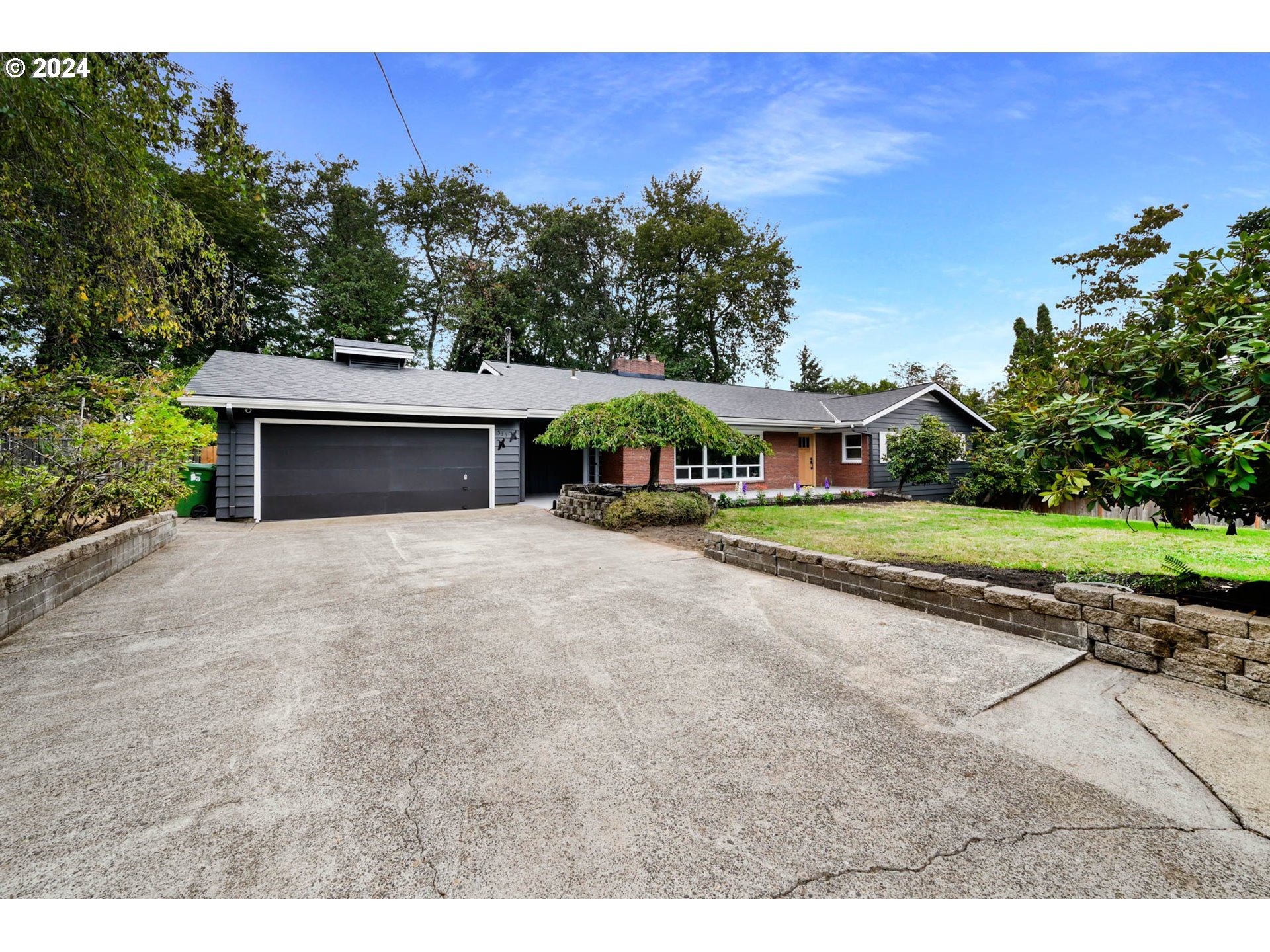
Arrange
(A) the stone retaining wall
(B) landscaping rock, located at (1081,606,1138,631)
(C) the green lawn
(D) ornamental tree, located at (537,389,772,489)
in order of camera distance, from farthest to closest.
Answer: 1. (A) the stone retaining wall
2. (D) ornamental tree, located at (537,389,772,489)
3. (C) the green lawn
4. (B) landscaping rock, located at (1081,606,1138,631)

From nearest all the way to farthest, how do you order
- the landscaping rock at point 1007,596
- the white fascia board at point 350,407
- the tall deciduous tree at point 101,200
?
1. the landscaping rock at point 1007,596
2. the tall deciduous tree at point 101,200
3. the white fascia board at point 350,407

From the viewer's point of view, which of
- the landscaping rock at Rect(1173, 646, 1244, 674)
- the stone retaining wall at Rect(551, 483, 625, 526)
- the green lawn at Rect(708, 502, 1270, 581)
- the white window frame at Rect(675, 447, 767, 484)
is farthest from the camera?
the white window frame at Rect(675, 447, 767, 484)

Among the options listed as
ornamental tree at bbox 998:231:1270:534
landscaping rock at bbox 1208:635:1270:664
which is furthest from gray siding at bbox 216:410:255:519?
landscaping rock at bbox 1208:635:1270:664

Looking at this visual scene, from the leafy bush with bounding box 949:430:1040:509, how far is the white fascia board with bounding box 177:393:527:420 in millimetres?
12552

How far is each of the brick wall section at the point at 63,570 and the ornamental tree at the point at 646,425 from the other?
6416mm

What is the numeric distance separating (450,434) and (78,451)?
24.1 feet

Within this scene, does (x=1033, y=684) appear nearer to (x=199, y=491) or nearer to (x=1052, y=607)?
(x=1052, y=607)

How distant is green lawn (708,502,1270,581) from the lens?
18.8 feet

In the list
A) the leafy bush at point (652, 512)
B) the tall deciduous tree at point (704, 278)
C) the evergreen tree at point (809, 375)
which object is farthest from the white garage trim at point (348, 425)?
the evergreen tree at point (809, 375)

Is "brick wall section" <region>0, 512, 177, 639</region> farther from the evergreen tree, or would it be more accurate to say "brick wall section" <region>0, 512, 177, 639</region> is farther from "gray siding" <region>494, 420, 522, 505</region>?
the evergreen tree

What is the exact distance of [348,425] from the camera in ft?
39.5

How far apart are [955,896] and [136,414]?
9.34m

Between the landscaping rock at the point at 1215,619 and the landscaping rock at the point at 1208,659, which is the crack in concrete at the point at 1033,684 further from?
the landscaping rock at the point at 1215,619

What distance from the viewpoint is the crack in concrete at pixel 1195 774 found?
1.96m
